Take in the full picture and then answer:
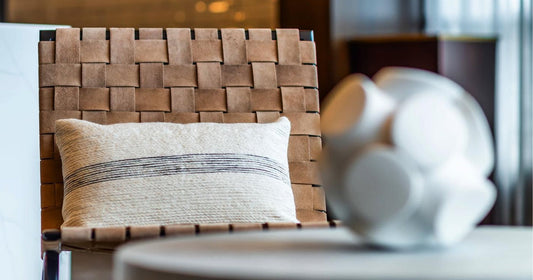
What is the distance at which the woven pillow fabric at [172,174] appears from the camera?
1378 mm

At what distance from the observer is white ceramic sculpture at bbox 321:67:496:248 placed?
656 mm

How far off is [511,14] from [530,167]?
27.7 inches

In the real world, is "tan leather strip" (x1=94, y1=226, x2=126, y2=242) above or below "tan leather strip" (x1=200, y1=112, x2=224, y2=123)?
below

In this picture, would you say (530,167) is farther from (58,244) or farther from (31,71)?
(58,244)

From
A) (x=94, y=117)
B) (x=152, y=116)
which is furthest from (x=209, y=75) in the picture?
(x=94, y=117)

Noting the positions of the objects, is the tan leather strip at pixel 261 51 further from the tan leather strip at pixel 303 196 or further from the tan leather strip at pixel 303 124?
→ the tan leather strip at pixel 303 196

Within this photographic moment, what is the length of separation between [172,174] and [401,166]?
0.81 metres

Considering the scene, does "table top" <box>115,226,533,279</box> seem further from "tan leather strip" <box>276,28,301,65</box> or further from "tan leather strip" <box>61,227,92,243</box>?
"tan leather strip" <box>276,28,301,65</box>

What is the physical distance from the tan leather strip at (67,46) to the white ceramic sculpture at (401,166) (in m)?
1.07

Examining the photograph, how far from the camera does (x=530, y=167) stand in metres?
3.66

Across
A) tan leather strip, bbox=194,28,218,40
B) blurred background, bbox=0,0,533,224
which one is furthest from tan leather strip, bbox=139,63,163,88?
blurred background, bbox=0,0,533,224

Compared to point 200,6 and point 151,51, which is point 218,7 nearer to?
point 200,6

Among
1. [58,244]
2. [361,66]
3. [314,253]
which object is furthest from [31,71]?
[361,66]

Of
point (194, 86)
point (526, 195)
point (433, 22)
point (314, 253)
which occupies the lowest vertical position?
point (526, 195)
